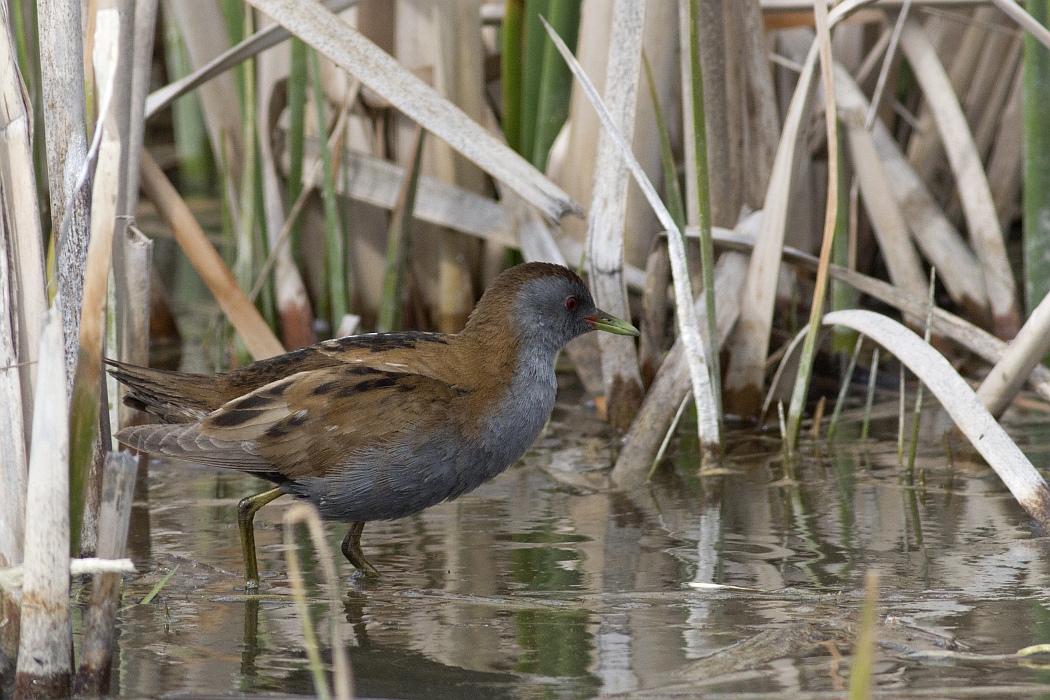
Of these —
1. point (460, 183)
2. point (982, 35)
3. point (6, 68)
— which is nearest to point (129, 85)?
point (6, 68)

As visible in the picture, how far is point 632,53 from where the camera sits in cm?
350

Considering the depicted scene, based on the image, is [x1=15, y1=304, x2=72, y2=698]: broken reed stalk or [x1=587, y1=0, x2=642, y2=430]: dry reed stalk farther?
[x1=587, y1=0, x2=642, y2=430]: dry reed stalk

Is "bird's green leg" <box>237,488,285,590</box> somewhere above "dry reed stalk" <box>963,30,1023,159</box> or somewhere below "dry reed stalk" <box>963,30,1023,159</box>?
below

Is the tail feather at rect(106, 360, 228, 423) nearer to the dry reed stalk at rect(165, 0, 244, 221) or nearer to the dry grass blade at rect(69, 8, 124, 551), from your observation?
the dry grass blade at rect(69, 8, 124, 551)

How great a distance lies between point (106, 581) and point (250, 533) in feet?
2.65

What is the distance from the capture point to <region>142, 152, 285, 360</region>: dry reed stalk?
379cm

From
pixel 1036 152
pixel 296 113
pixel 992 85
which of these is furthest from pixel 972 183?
pixel 296 113

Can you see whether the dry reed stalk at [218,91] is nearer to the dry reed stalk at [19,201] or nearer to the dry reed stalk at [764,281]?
the dry reed stalk at [764,281]

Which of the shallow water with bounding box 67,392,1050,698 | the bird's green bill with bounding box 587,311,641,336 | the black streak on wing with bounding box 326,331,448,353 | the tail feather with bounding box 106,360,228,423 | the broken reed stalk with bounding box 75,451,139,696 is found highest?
the bird's green bill with bounding box 587,311,641,336

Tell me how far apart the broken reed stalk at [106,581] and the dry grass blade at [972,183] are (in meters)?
3.10

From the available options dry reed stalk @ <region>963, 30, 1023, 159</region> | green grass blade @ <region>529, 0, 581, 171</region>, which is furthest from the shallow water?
dry reed stalk @ <region>963, 30, 1023, 159</region>

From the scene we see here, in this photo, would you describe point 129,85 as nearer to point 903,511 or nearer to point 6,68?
point 6,68

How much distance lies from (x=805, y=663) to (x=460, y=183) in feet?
8.83

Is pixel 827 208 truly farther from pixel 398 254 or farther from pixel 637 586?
pixel 398 254
